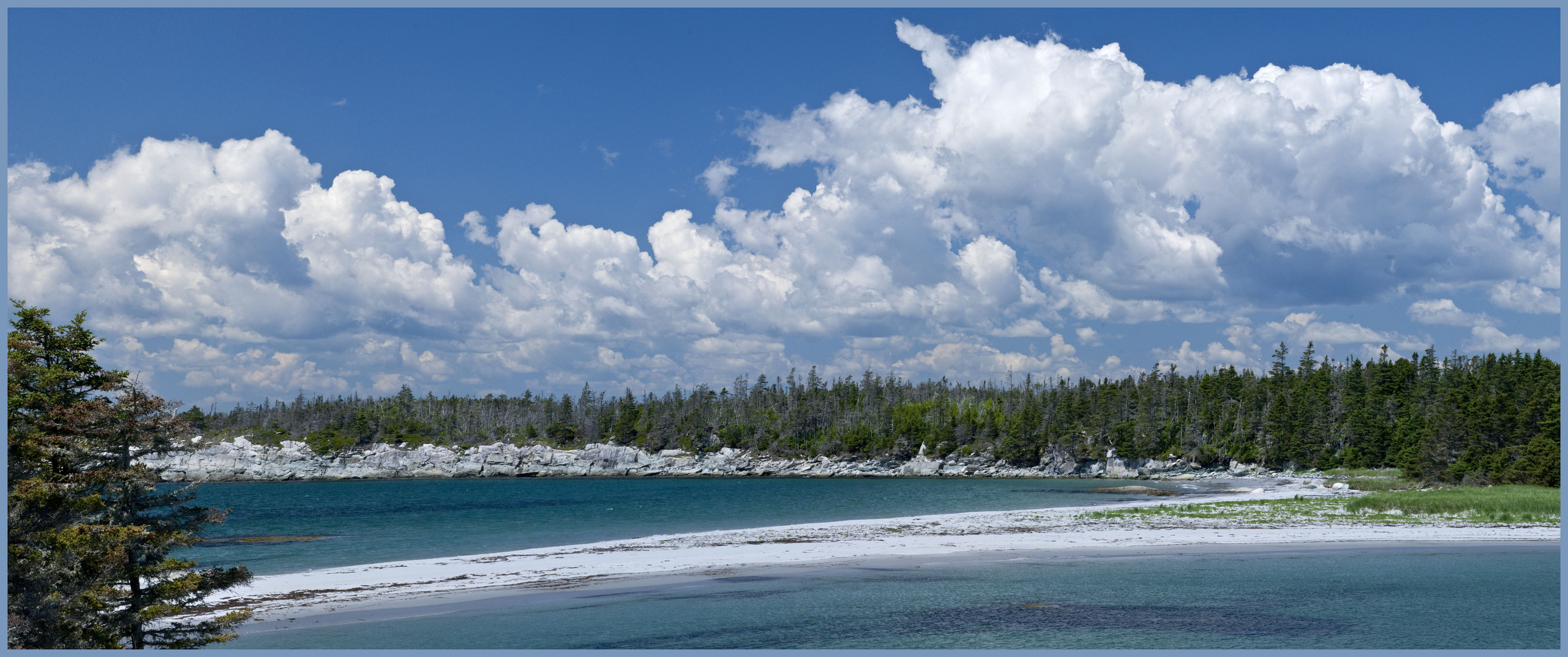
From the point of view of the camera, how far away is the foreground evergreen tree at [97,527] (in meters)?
16.4

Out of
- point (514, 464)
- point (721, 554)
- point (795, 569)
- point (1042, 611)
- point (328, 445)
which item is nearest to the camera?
point (1042, 611)

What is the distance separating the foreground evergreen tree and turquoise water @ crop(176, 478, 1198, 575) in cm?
2179

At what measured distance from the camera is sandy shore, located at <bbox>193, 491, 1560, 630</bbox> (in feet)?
91.9

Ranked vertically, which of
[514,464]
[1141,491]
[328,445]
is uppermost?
[328,445]

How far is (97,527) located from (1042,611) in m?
23.4

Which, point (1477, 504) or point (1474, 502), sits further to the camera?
point (1474, 502)

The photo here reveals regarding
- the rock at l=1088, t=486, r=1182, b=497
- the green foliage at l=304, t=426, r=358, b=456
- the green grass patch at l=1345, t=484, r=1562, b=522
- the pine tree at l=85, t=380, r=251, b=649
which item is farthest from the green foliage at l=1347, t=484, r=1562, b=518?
the green foliage at l=304, t=426, r=358, b=456

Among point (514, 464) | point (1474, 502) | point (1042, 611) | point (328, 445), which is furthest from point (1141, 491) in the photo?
point (328, 445)

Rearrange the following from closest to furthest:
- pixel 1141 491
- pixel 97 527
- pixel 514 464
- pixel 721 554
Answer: pixel 97 527
pixel 721 554
pixel 1141 491
pixel 514 464

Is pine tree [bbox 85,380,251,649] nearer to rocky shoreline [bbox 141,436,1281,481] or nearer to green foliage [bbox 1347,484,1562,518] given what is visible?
green foliage [bbox 1347,484,1562,518]

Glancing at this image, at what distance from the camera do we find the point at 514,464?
19188 centimetres

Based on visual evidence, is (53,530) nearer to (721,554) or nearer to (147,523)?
(147,523)

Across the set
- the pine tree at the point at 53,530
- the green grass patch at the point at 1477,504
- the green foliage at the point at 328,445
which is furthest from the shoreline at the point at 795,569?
the green foliage at the point at 328,445

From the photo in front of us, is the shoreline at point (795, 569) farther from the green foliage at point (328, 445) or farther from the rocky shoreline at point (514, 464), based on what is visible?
the green foliage at point (328, 445)
